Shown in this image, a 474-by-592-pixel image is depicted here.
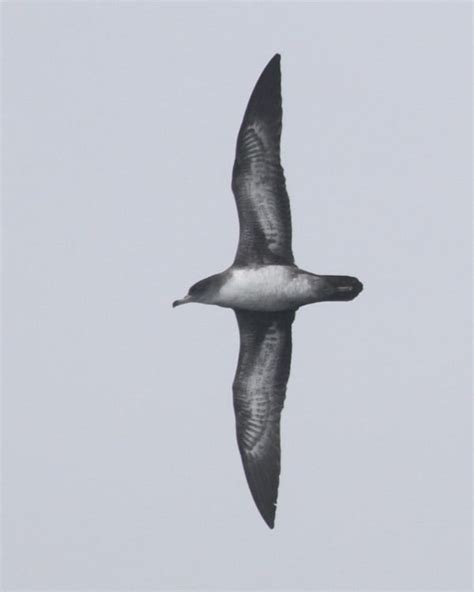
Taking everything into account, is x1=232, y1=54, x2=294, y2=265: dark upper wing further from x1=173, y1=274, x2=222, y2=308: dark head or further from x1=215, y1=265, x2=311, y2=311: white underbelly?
x1=173, y1=274, x2=222, y2=308: dark head

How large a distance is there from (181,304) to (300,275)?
1502mm

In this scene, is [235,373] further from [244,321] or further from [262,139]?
[262,139]

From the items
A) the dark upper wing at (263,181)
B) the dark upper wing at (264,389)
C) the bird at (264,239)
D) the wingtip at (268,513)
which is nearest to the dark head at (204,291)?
the bird at (264,239)

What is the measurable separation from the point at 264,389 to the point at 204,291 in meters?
1.65

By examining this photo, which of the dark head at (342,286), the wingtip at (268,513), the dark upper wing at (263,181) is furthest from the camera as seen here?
the wingtip at (268,513)

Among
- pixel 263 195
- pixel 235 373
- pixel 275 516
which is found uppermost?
pixel 263 195

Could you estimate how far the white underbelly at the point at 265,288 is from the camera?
24000 millimetres

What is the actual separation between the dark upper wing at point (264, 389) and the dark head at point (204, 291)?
32.4 inches

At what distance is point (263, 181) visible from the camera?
24.0 metres

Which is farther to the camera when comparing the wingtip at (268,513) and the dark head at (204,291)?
the wingtip at (268,513)

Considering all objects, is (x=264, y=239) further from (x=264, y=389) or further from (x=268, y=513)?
(x=268, y=513)

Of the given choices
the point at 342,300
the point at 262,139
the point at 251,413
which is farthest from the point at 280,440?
the point at 262,139

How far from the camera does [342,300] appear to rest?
24.0m

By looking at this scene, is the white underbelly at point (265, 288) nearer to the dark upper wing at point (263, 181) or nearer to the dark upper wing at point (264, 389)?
the dark upper wing at point (263, 181)
